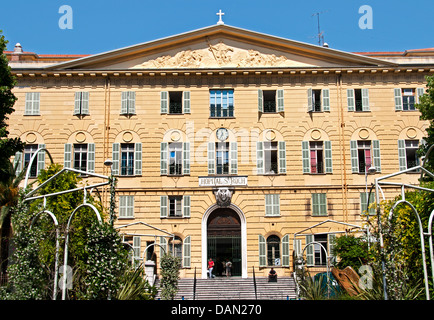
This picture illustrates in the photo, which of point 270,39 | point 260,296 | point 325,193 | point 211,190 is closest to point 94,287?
point 260,296

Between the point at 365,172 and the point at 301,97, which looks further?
the point at 301,97

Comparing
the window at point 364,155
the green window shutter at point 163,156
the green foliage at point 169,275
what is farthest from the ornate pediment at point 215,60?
the green foliage at point 169,275

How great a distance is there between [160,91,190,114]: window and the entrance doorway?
7.30m

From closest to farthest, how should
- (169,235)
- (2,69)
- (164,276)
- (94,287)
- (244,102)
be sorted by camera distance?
(94,287) → (2,69) → (164,276) → (169,235) → (244,102)

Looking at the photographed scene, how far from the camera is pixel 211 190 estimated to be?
3759 cm

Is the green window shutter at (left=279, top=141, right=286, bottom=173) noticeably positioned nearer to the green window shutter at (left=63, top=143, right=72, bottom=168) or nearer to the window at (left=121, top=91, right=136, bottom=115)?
the window at (left=121, top=91, right=136, bottom=115)

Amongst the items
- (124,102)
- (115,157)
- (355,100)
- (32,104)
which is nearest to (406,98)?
(355,100)

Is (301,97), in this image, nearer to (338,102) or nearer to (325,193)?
(338,102)

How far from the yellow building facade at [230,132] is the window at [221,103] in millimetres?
76

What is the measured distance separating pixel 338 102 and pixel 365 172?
5.33 metres

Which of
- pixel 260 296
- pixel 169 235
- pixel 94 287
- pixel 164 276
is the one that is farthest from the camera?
pixel 169 235

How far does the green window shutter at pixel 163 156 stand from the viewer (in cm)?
3781

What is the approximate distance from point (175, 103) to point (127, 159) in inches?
200

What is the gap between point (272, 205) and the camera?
3744cm
